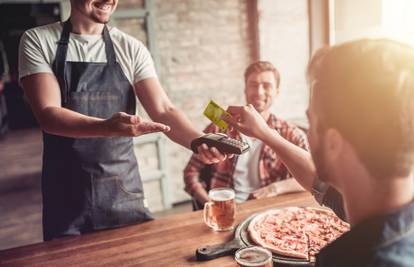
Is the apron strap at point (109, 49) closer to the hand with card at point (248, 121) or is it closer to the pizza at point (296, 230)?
the hand with card at point (248, 121)

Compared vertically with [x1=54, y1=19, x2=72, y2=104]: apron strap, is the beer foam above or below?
below

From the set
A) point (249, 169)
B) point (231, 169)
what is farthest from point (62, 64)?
point (249, 169)

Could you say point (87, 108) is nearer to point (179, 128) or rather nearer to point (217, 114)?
point (179, 128)

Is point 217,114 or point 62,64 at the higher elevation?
point 62,64

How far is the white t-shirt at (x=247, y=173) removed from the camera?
2551mm

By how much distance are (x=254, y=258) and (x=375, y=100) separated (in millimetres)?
635

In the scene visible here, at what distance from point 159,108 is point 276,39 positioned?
8.73 feet

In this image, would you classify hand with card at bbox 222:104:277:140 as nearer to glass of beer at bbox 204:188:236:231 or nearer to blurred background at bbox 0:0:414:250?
glass of beer at bbox 204:188:236:231

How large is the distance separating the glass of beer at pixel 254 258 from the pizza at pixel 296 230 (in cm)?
16

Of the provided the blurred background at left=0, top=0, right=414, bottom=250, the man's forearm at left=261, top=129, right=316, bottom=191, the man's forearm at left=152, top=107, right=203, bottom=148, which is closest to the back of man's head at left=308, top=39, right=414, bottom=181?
the man's forearm at left=261, top=129, right=316, bottom=191

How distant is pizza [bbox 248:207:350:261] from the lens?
1.47m

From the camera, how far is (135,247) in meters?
1.59

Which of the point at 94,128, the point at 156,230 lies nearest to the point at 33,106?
the point at 94,128

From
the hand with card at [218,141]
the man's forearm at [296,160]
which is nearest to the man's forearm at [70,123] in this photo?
the hand with card at [218,141]
